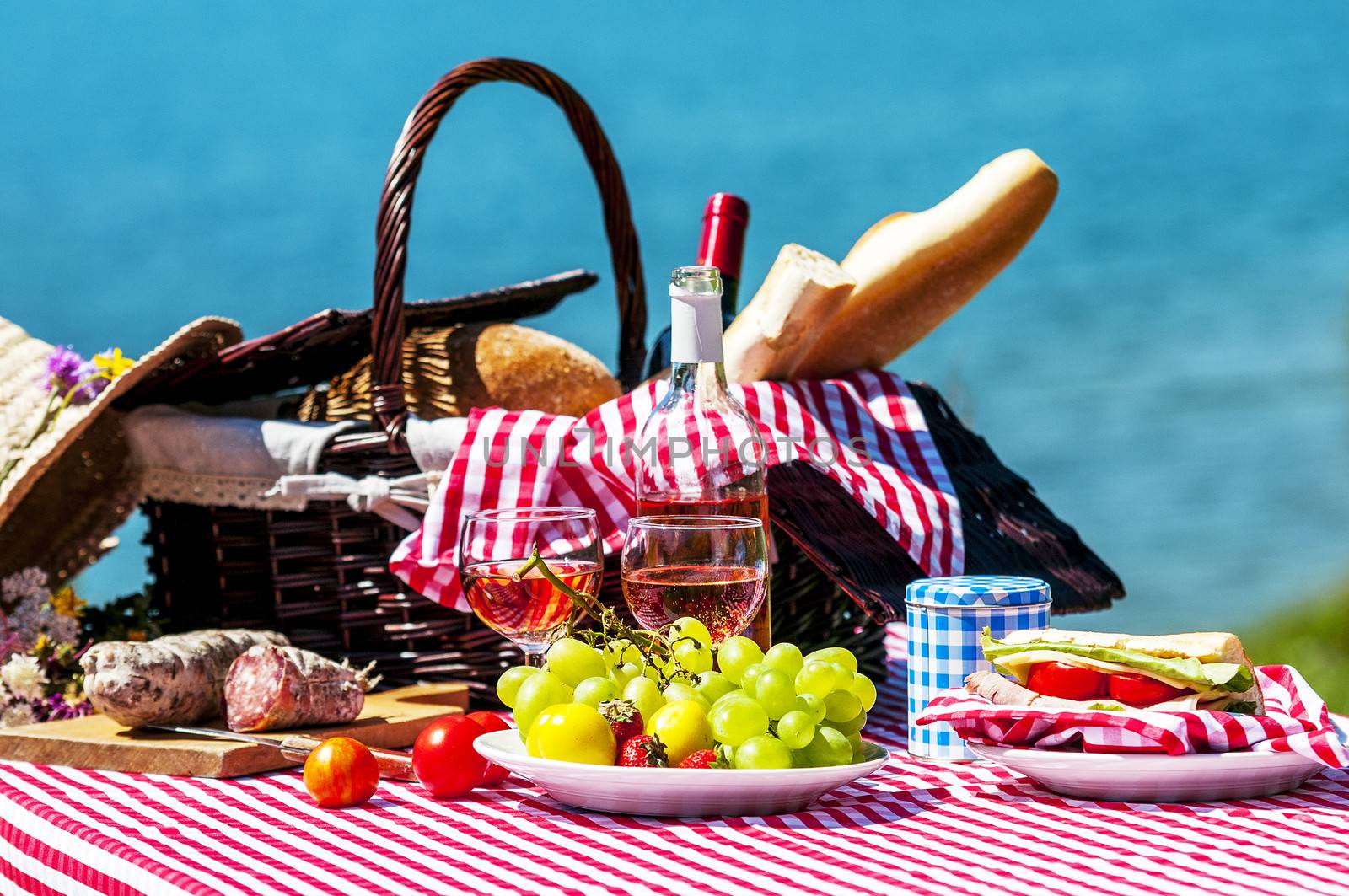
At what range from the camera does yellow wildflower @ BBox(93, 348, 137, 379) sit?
64.9 inches

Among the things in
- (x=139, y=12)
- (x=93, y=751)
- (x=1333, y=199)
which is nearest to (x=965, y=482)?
(x=93, y=751)

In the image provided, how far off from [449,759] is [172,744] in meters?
0.31

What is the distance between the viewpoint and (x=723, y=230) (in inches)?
60.9

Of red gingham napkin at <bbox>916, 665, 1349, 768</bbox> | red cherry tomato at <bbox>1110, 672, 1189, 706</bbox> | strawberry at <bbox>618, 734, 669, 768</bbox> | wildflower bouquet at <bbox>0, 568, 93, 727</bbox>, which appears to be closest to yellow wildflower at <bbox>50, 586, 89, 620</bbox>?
wildflower bouquet at <bbox>0, 568, 93, 727</bbox>

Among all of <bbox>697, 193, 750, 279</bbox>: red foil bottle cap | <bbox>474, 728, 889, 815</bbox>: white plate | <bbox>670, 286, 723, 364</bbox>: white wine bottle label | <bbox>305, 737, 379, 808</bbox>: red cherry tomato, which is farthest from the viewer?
<bbox>697, 193, 750, 279</bbox>: red foil bottle cap

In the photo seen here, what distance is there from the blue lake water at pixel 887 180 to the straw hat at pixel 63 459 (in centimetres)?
700

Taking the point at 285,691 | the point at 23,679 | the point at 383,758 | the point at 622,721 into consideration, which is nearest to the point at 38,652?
the point at 23,679

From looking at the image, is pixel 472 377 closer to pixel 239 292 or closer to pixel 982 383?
pixel 239 292

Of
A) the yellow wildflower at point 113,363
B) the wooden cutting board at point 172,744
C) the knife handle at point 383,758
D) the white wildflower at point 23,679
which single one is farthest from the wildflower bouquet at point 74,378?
the knife handle at point 383,758

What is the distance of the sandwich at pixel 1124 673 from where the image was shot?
1.01m

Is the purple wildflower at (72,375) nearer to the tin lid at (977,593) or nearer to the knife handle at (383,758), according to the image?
the knife handle at (383,758)

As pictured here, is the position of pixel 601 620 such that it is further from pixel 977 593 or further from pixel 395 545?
pixel 395 545

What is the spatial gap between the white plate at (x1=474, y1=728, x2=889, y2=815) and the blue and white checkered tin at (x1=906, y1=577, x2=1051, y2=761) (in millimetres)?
166

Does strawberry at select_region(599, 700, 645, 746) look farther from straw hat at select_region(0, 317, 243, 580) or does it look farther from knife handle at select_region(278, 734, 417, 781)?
straw hat at select_region(0, 317, 243, 580)
